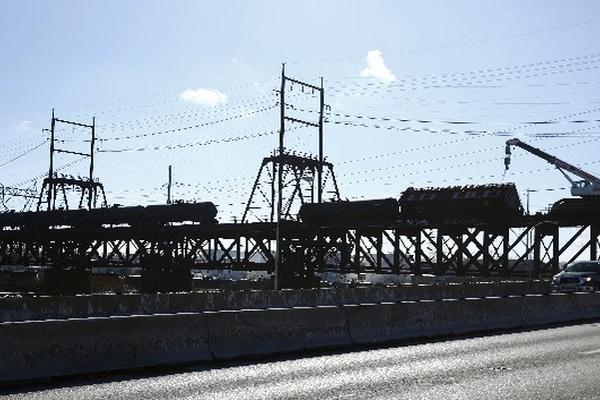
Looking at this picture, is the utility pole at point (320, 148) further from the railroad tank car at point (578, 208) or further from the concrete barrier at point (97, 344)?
the concrete barrier at point (97, 344)

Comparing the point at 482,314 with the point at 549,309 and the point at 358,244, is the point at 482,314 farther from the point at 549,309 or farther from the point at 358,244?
the point at 358,244

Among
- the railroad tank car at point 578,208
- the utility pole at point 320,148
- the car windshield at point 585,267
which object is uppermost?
the utility pole at point 320,148

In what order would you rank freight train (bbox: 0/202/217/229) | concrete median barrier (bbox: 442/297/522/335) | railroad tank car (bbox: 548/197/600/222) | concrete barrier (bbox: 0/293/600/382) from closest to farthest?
concrete barrier (bbox: 0/293/600/382)
concrete median barrier (bbox: 442/297/522/335)
railroad tank car (bbox: 548/197/600/222)
freight train (bbox: 0/202/217/229)

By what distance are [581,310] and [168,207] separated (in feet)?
123

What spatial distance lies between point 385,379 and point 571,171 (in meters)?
57.2

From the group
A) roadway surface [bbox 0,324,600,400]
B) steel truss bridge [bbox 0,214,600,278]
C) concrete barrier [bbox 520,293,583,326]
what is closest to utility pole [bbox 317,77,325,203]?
steel truss bridge [bbox 0,214,600,278]

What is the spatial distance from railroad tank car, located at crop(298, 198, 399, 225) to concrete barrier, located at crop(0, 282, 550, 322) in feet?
43.4

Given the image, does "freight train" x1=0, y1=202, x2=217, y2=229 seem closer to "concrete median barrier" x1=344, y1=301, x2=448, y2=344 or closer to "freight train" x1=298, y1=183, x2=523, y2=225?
"freight train" x1=298, y1=183, x2=523, y2=225

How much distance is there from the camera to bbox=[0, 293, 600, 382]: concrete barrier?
9570 mm

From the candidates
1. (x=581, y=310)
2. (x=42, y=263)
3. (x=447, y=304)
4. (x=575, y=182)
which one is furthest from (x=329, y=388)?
(x=42, y=263)

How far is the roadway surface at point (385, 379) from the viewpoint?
8539 millimetres

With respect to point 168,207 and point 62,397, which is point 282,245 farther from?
point 62,397

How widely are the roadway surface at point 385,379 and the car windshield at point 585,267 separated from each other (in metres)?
21.9

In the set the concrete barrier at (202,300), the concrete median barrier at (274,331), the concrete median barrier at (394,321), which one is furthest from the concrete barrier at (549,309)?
the concrete median barrier at (274,331)
